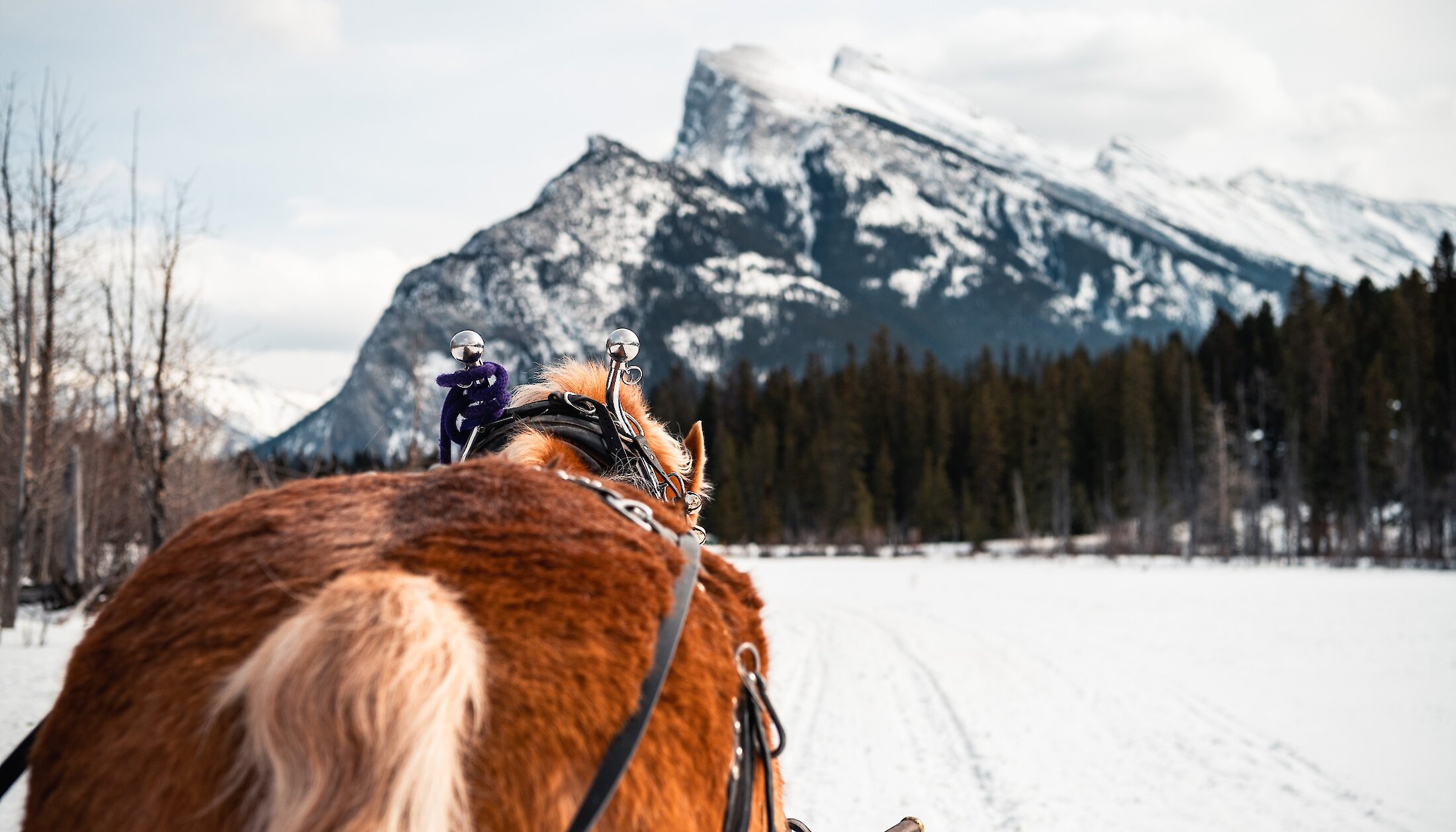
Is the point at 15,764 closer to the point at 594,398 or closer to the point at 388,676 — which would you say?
the point at 388,676

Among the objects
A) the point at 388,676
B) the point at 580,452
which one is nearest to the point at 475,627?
the point at 388,676

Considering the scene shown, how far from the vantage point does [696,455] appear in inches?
133

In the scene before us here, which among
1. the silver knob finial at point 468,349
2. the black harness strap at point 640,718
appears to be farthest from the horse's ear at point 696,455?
the black harness strap at point 640,718

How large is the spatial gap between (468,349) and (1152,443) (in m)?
62.2

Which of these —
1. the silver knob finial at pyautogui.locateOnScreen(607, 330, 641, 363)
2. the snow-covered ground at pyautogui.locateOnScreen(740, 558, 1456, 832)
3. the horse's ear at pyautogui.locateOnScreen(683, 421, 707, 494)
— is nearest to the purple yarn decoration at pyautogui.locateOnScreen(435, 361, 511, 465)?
the silver knob finial at pyautogui.locateOnScreen(607, 330, 641, 363)

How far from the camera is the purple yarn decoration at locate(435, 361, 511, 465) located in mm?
3061

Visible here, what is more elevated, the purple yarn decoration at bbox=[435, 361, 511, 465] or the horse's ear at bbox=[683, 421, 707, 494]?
the purple yarn decoration at bbox=[435, 361, 511, 465]

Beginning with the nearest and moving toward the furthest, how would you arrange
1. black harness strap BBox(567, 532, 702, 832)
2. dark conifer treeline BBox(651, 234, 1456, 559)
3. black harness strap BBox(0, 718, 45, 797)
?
black harness strap BBox(567, 532, 702, 832), black harness strap BBox(0, 718, 45, 797), dark conifer treeline BBox(651, 234, 1456, 559)

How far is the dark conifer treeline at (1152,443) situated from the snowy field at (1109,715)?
30310 millimetres

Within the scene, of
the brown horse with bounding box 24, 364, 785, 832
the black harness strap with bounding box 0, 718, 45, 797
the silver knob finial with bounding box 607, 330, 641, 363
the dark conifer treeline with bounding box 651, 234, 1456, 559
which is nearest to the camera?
the brown horse with bounding box 24, 364, 785, 832

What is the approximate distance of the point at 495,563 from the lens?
1.49m

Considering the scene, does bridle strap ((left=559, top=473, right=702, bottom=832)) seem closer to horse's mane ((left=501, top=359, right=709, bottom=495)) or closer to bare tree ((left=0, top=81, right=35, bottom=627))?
horse's mane ((left=501, top=359, right=709, bottom=495))

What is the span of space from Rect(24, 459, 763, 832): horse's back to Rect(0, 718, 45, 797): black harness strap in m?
0.16

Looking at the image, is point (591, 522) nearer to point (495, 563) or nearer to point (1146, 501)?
point (495, 563)
